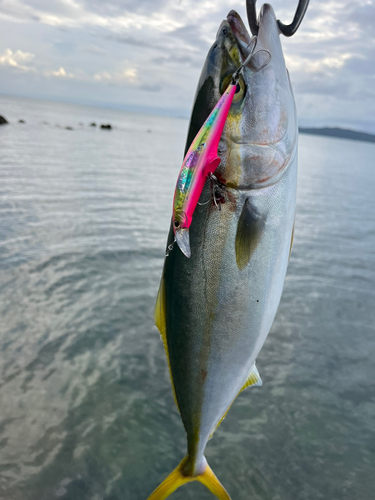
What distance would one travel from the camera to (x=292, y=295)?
7.05 metres

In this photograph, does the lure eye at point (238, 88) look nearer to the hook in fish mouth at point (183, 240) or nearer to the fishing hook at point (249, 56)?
the fishing hook at point (249, 56)

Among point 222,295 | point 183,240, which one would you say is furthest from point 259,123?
point 222,295

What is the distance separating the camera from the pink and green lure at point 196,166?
167cm

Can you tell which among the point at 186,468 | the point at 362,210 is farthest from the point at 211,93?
the point at 362,210

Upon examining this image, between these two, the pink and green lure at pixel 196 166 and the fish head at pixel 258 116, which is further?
the fish head at pixel 258 116

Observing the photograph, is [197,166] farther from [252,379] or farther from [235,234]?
[252,379]

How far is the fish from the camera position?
1.86 meters

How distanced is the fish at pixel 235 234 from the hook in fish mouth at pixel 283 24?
38 mm

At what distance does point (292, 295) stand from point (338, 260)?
298 cm

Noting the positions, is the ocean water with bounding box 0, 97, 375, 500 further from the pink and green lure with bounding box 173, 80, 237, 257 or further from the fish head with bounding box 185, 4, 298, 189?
the fish head with bounding box 185, 4, 298, 189

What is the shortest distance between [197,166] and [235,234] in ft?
1.38

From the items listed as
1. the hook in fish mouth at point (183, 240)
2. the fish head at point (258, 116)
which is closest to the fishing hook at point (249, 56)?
the fish head at point (258, 116)

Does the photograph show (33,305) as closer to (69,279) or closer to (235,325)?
(69,279)

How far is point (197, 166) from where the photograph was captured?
1.67 metres
